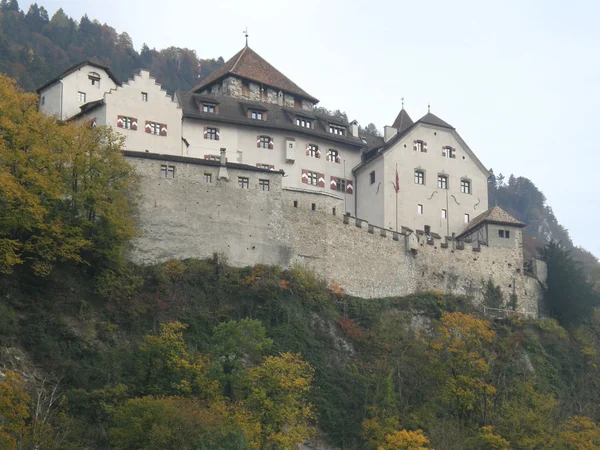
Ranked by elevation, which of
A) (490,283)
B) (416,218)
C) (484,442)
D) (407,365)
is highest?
(416,218)

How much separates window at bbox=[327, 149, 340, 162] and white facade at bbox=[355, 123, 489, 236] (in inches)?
65.3

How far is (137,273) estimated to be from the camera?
51688 mm

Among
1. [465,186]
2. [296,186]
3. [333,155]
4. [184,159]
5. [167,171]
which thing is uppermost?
[333,155]

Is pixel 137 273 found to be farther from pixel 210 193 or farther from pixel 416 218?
pixel 416 218

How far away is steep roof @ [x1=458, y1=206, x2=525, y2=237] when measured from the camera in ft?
210

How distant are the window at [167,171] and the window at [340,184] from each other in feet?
47.3

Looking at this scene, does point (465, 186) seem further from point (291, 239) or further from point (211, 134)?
point (211, 134)

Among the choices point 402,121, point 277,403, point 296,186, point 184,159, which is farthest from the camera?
point 402,121

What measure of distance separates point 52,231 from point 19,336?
5467mm

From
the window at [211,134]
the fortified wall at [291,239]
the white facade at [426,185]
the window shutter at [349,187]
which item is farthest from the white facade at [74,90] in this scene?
the white facade at [426,185]

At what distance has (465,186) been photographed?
67.8m

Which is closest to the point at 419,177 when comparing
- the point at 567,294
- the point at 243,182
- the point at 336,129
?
the point at 336,129

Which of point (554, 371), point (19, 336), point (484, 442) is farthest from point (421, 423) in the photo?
point (19, 336)

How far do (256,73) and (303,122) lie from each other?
6.61m
